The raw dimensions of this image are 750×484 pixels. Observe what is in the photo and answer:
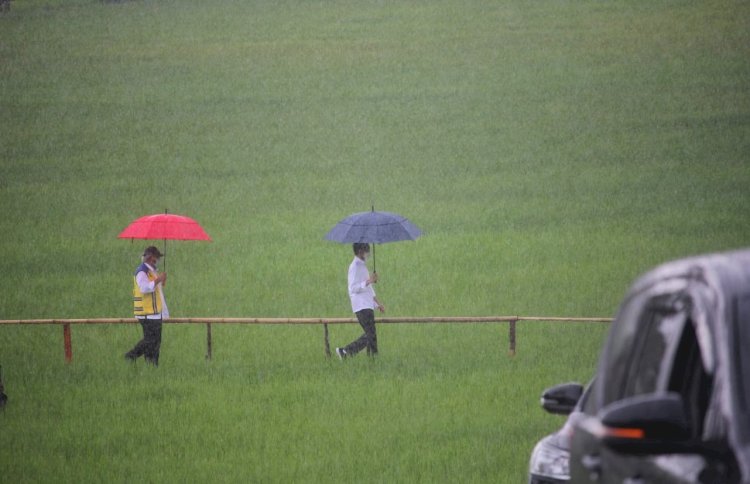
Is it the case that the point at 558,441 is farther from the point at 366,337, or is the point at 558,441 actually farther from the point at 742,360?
the point at 366,337

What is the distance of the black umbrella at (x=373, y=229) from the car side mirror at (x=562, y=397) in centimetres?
1178

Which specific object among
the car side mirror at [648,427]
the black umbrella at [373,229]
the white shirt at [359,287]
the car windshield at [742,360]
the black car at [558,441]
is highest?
the black umbrella at [373,229]

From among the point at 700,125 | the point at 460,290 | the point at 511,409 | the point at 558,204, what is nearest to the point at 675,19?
the point at 700,125

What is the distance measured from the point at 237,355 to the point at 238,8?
47.6 meters

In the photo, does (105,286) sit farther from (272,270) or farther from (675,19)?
(675,19)

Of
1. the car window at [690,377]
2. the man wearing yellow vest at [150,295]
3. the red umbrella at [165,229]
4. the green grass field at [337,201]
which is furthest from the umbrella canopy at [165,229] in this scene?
the car window at [690,377]

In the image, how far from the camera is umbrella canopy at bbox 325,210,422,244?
1827cm

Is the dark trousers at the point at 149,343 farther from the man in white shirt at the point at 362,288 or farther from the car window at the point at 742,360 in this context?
the car window at the point at 742,360

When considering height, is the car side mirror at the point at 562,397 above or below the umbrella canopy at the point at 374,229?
below

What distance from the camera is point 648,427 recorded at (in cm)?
406

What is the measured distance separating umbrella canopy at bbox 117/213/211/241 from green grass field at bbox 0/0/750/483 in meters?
1.65

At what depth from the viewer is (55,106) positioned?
161ft

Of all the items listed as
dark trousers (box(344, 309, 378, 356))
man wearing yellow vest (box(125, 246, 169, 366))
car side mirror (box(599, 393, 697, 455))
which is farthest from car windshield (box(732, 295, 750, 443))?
dark trousers (box(344, 309, 378, 356))

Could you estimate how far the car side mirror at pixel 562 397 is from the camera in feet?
20.7
